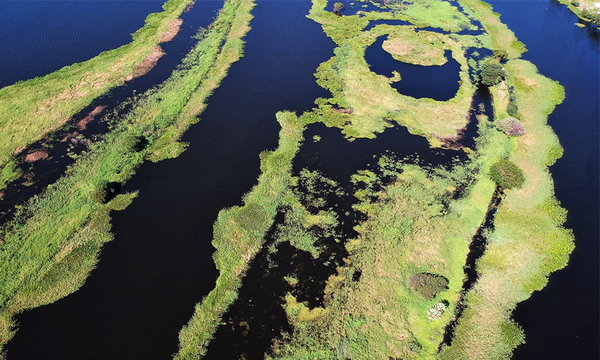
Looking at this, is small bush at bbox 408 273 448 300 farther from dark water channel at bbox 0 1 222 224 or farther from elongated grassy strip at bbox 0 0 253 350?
dark water channel at bbox 0 1 222 224

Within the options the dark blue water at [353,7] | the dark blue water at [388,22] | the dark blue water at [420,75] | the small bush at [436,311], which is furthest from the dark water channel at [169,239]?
the dark blue water at [353,7]

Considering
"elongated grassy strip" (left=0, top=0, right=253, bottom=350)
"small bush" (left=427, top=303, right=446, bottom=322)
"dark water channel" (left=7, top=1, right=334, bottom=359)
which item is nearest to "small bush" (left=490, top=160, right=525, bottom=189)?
"small bush" (left=427, top=303, right=446, bottom=322)

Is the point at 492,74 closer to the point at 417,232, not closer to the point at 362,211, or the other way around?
the point at 417,232

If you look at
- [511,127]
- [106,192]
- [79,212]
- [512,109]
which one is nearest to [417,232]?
[511,127]

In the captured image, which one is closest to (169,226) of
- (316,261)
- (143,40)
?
(316,261)

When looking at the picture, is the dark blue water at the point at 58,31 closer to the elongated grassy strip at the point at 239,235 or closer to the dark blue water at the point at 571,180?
the elongated grassy strip at the point at 239,235

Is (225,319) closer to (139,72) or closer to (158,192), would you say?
(158,192)
